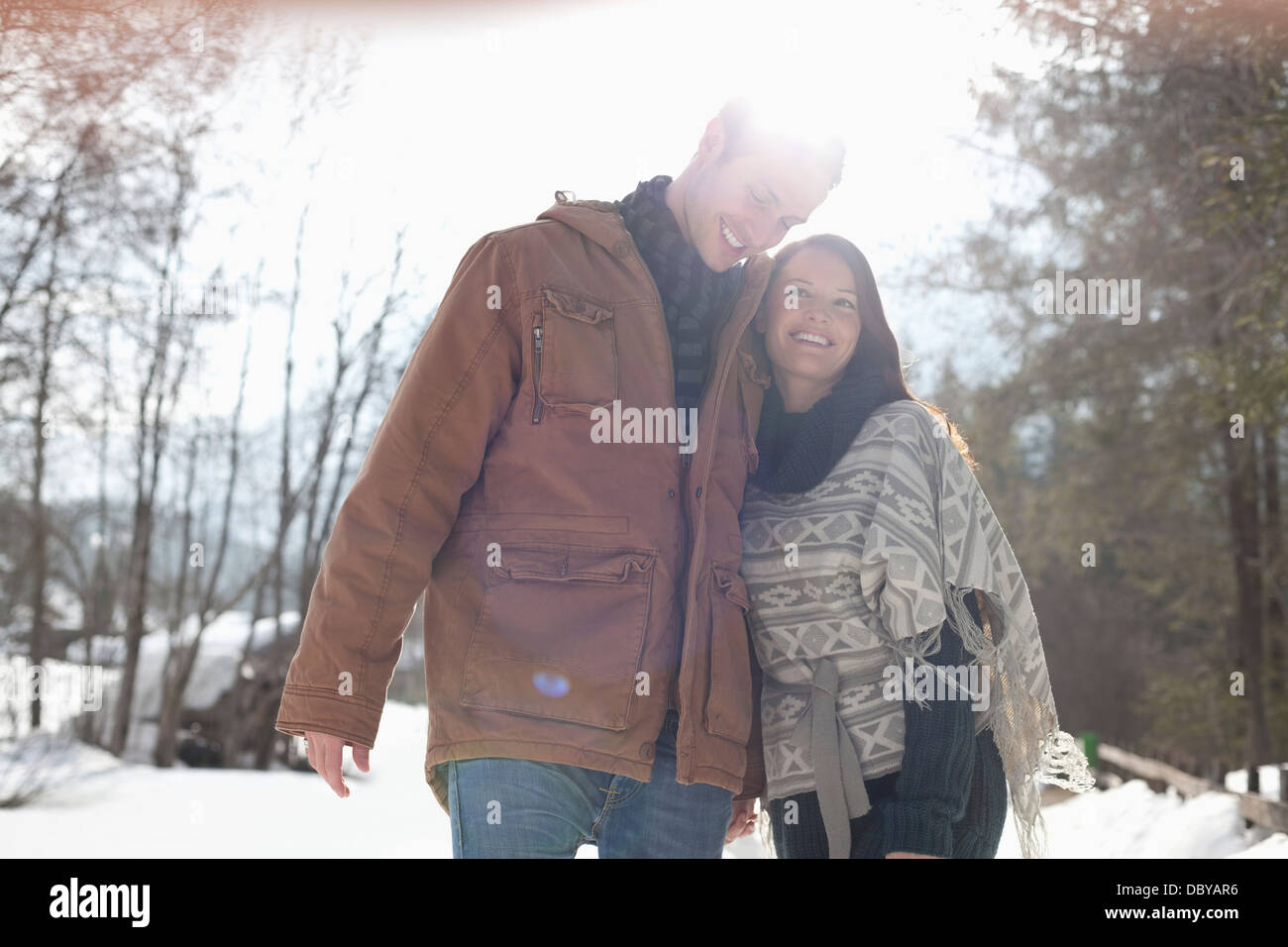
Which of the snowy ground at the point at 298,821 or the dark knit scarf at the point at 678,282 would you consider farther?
the snowy ground at the point at 298,821

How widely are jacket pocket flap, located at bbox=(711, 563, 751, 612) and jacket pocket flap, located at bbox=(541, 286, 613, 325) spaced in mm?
539

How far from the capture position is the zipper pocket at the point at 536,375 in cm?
206

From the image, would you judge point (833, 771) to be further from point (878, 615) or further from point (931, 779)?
point (878, 615)

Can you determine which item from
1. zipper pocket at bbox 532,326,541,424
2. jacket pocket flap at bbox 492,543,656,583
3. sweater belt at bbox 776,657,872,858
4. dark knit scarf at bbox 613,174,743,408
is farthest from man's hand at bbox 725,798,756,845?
zipper pocket at bbox 532,326,541,424

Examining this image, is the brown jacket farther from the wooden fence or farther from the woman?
the wooden fence

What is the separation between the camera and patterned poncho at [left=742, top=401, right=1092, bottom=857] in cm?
225

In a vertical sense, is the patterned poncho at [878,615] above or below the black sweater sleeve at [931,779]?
above

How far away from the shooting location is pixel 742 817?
2.52 m

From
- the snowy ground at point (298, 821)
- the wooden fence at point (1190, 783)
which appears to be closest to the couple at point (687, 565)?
the snowy ground at point (298, 821)

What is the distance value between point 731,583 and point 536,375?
568 millimetres

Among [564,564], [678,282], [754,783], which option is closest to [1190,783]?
[754,783]

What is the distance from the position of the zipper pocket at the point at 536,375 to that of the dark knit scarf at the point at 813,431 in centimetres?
64

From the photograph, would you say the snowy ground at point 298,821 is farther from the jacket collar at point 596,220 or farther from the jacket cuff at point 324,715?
the jacket collar at point 596,220
